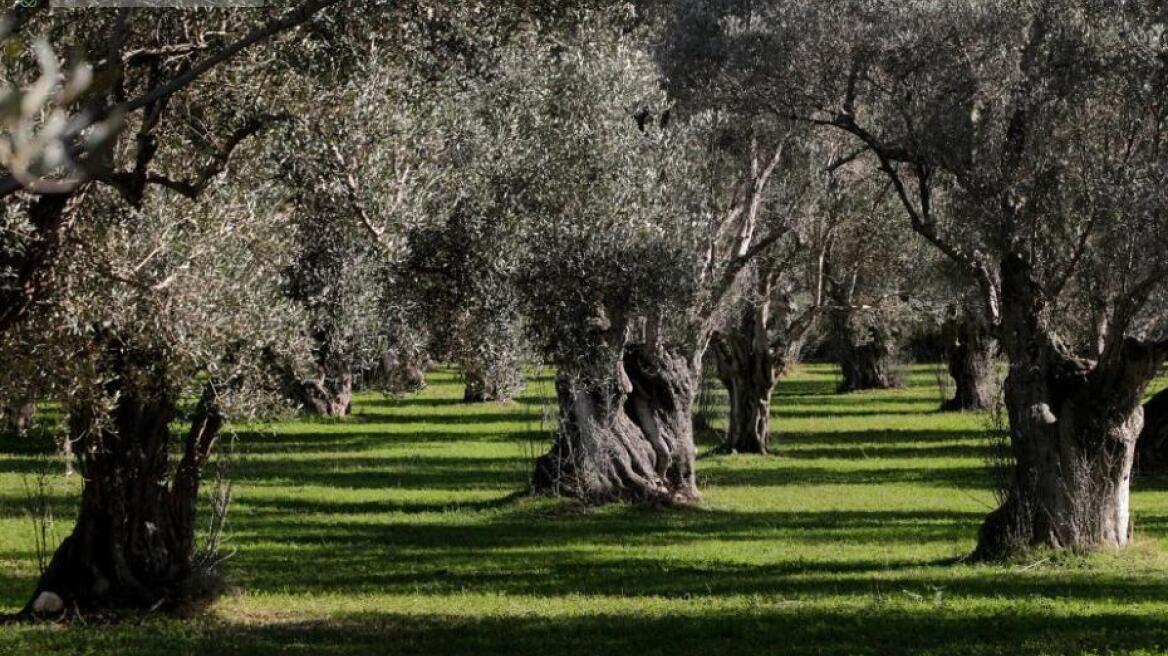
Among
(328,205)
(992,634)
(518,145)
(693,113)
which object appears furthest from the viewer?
(693,113)

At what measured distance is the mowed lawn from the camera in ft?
52.6

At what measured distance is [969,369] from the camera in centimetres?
5591

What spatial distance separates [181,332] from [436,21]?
2969 mm

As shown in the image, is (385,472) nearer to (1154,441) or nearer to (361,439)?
(361,439)

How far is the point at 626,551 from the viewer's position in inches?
961

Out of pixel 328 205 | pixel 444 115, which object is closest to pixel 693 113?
pixel 444 115

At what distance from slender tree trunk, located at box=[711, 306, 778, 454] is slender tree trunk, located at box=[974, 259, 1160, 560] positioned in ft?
68.1

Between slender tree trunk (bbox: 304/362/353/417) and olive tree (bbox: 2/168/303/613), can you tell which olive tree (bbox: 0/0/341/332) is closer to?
olive tree (bbox: 2/168/303/613)

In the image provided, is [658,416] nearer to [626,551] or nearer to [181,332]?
[626,551]

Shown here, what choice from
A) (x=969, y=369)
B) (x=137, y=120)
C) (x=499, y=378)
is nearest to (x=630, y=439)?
(x=499, y=378)

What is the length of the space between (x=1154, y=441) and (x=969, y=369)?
779 inches

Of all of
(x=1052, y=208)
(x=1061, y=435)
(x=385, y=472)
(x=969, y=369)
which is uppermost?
(x=1052, y=208)

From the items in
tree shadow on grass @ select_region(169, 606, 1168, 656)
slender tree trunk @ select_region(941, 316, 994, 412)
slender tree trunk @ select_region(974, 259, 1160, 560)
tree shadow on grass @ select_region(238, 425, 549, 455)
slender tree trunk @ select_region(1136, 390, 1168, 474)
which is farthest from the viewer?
slender tree trunk @ select_region(941, 316, 994, 412)

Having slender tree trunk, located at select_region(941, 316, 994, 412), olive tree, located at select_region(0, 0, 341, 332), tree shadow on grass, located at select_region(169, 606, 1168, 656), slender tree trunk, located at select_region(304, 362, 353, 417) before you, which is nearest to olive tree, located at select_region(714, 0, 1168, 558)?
tree shadow on grass, located at select_region(169, 606, 1168, 656)
